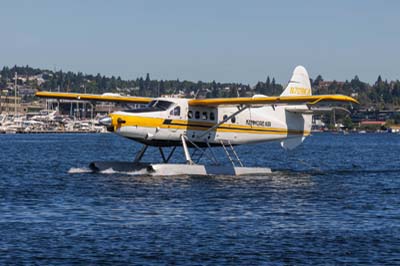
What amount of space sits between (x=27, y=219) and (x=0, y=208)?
239 cm

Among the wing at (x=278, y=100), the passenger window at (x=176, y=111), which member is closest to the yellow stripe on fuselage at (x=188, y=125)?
the passenger window at (x=176, y=111)

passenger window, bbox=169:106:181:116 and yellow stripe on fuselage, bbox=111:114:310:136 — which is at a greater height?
passenger window, bbox=169:106:181:116

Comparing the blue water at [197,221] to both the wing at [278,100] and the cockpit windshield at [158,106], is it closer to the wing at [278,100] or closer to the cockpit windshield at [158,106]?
the cockpit windshield at [158,106]

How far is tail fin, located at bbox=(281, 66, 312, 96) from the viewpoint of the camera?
3825 cm

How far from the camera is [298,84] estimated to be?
38.7 metres

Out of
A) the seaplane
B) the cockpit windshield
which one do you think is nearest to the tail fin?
the seaplane

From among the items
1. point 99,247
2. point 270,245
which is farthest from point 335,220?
point 99,247

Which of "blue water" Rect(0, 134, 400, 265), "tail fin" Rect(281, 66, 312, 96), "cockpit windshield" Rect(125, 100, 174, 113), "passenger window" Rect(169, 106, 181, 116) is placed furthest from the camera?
"tail fin" Rect(281, 66, 312, 96)

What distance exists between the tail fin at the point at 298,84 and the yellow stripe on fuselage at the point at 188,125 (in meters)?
1.59

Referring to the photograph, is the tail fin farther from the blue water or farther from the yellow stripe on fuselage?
the blue water

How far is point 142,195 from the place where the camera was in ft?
89.1

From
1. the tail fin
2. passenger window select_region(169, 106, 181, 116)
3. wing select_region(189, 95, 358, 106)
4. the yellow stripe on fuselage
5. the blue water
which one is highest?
the tail fin

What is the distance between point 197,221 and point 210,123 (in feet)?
44.9

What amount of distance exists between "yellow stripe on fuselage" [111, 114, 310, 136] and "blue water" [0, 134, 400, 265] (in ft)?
6.44
